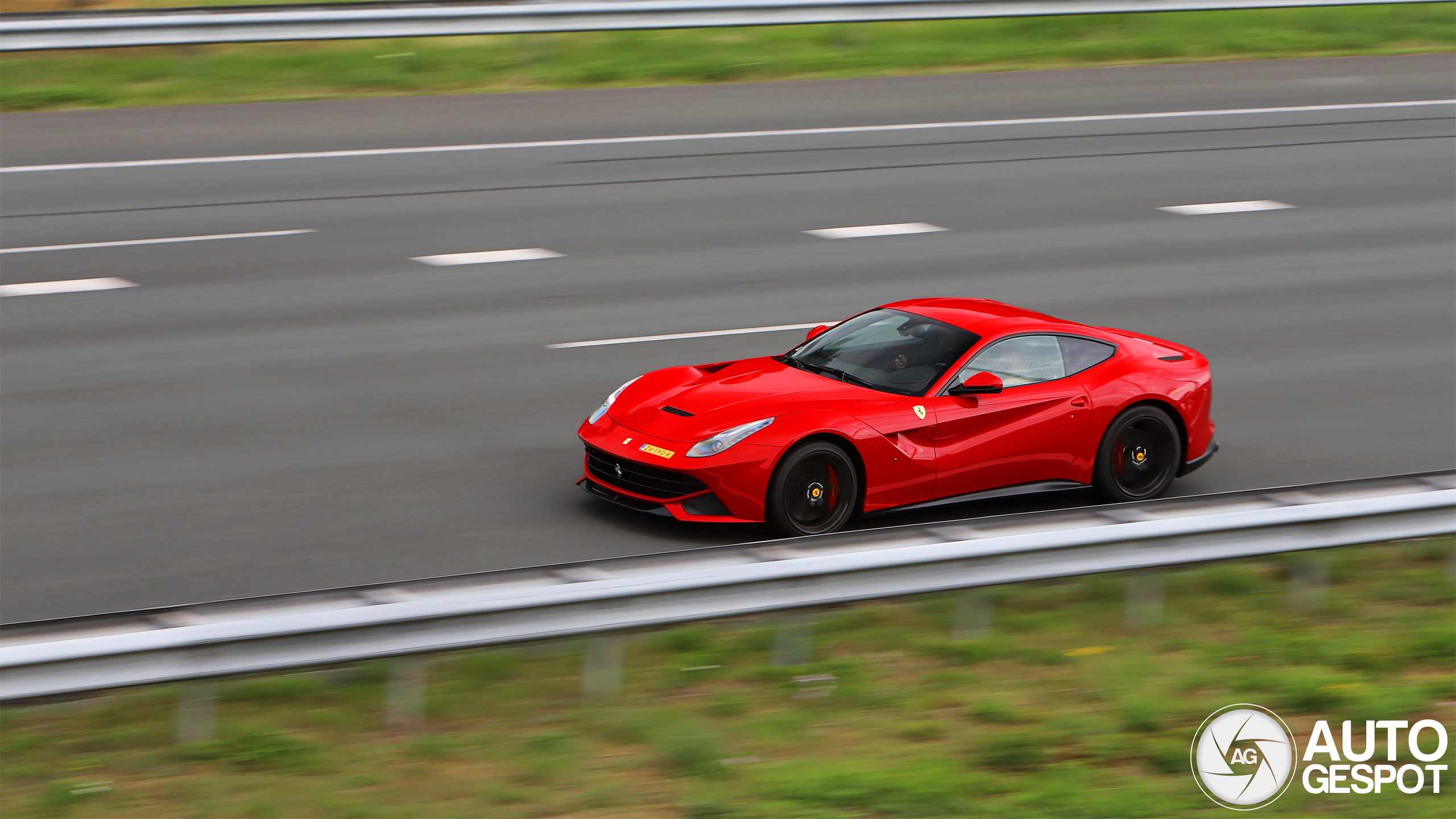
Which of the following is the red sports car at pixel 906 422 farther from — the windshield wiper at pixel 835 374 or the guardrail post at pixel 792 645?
the guardrail post at pixel 792 645

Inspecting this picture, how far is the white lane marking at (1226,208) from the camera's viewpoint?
17.8m

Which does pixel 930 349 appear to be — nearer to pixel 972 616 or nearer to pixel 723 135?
pixel 972 616

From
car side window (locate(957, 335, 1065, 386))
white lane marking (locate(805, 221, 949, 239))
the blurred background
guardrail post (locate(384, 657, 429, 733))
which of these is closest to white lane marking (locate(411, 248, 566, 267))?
the blurred background

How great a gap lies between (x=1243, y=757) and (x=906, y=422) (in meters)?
3.09

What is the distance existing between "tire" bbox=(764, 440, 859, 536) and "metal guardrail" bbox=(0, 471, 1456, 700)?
113 centimetres

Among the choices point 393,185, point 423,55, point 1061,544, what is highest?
point 423,55

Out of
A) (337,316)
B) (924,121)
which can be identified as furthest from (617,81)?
(337,316)

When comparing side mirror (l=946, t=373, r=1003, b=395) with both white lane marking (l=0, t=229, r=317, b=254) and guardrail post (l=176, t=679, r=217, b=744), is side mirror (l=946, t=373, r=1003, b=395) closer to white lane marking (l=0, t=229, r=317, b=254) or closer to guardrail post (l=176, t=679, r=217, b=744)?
guardrail post (l=176, t=679, r=217, b=744)

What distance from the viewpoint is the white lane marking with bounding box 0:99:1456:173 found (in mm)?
17906

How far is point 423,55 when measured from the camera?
21.8 metres

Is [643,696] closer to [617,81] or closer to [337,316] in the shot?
[337,316]

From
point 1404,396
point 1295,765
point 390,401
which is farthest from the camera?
point 1404,396

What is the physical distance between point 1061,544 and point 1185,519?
2.39 ft

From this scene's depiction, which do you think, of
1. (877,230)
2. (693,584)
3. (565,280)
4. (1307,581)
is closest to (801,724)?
(693,584)
